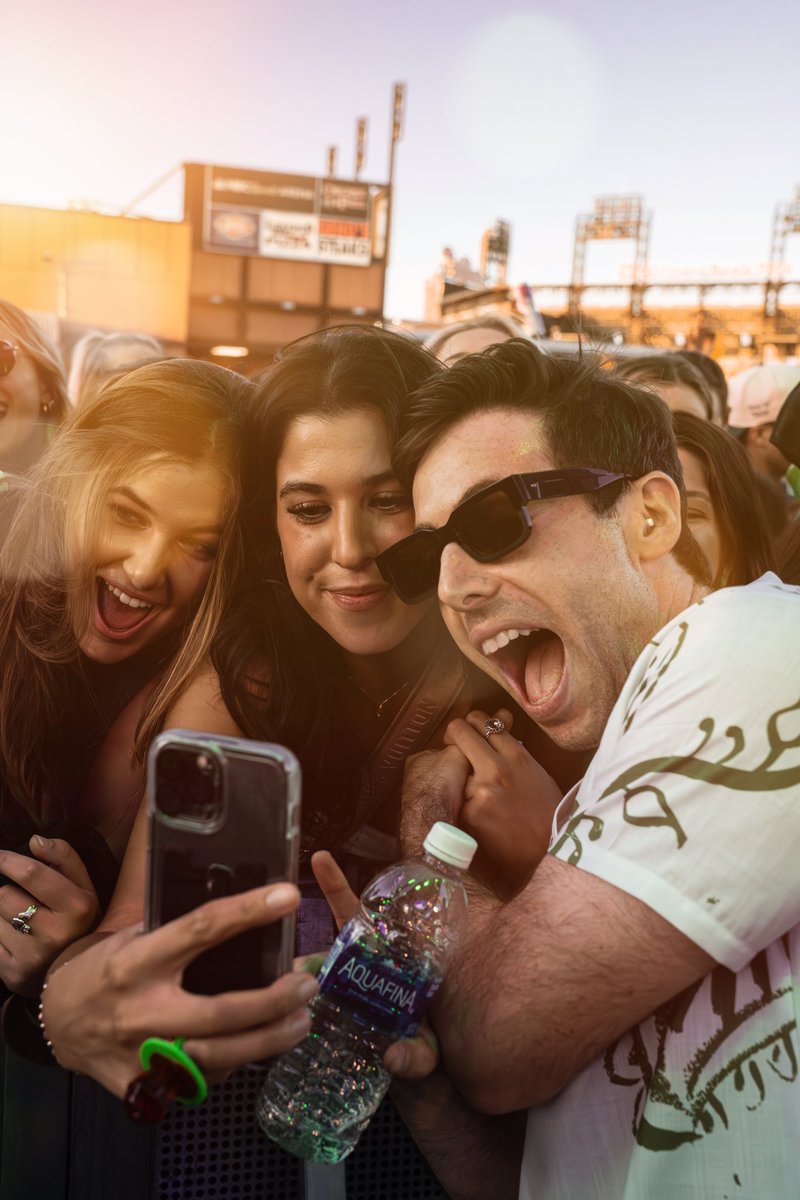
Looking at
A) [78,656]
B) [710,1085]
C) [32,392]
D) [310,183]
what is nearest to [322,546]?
[78,656]

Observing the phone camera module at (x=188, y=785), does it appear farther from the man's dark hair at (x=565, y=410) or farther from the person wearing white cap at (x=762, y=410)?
the person wearing white cap at (x=762, y=410)

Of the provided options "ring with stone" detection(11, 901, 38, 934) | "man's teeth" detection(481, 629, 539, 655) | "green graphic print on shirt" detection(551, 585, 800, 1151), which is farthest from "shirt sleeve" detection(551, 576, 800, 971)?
"ring with stone" detection(11, 901, 38, 934)

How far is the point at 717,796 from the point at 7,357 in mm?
3119

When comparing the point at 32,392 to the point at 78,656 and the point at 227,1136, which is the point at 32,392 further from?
the point at 227,1136

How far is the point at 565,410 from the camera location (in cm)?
187

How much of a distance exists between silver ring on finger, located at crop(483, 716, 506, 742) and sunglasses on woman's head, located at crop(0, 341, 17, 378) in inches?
95.5

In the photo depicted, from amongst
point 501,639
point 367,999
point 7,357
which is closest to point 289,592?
point 501,639

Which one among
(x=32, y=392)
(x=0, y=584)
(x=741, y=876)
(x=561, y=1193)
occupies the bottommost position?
(x=561, y=1193)

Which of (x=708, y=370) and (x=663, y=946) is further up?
(x=708, y=370)

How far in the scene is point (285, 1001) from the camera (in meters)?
1.20

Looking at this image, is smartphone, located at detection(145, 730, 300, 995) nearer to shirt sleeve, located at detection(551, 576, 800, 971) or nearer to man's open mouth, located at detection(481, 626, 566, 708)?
shirt sleeve, located at detection(551, 576, 800, 971)

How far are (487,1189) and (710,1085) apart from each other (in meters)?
0.52

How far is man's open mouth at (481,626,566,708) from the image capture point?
1887 millimetres

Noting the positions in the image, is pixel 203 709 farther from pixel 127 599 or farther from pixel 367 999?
pixel 367 999
